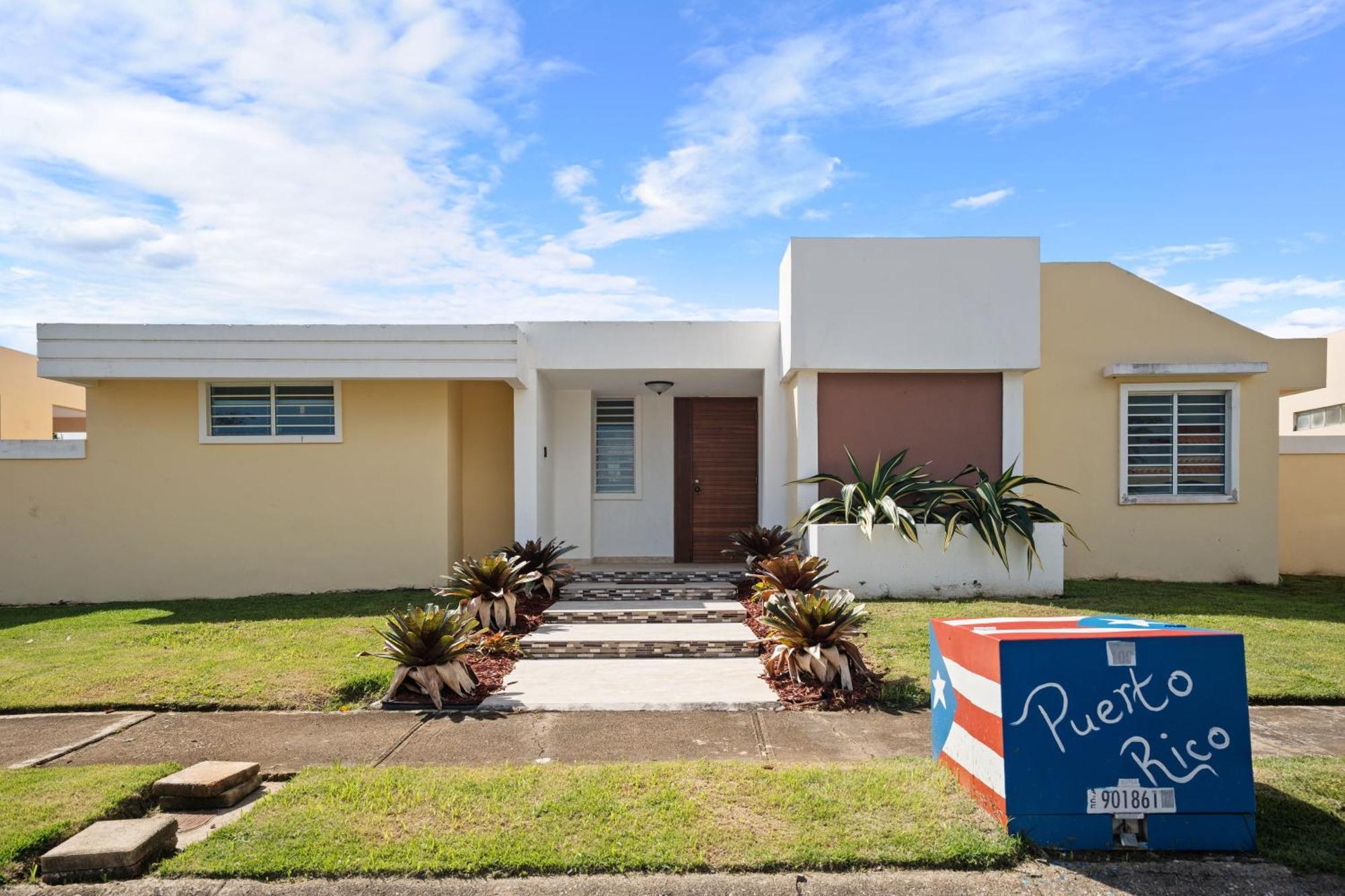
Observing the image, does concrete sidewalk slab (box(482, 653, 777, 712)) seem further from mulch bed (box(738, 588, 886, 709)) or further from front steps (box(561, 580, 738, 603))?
front steps (box(561, 580, 738, 603))

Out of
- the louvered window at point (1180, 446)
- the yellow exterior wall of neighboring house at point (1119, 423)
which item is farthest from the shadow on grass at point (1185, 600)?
the louvered window at point (1180, 446)

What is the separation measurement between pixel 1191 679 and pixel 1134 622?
0.59 metres

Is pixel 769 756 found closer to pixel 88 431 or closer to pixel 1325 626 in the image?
pixel 1325 626

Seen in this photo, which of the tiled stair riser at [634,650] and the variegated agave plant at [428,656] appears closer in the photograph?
the variegated agave plant at [428,656]

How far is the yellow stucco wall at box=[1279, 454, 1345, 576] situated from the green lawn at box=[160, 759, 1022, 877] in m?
11.6

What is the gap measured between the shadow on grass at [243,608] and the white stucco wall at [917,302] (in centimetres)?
569

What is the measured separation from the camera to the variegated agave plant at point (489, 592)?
785 cm

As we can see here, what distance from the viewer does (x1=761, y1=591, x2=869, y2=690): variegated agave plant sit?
602cm

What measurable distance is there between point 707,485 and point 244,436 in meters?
6.36

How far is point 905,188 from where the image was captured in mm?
9688

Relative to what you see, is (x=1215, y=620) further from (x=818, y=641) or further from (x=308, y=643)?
(x=308, y=643)

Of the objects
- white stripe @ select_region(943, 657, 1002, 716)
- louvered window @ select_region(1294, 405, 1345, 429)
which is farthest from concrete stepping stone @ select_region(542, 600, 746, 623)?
louvered window @ select_region(1294, 405, 1345, 429)

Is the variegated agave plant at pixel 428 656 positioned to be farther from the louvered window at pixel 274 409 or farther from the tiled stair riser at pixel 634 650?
the louvered window at pixel 274 409

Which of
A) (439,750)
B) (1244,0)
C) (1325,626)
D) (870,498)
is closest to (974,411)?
(870,498)
